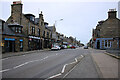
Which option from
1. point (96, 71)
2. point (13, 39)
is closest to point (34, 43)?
point (13, 39)

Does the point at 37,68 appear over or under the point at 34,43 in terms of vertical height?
under

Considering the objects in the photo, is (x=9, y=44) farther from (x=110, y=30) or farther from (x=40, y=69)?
(x=110, y=30)

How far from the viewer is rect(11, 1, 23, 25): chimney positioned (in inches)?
1210

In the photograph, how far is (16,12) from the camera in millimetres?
31156

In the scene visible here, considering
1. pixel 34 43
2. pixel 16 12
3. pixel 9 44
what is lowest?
pixel 9 44

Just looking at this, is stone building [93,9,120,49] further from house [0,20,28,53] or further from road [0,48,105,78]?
road [0,48,105,78]

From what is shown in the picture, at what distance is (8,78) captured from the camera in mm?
6508

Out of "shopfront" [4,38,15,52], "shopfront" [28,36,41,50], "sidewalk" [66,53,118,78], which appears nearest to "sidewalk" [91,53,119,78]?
"sidewalk" [66,53,118,78]

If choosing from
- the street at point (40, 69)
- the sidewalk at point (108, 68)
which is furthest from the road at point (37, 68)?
the sidewalk at point (108, 68)

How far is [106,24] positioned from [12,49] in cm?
3303

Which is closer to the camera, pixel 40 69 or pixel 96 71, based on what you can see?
pixel 96 71

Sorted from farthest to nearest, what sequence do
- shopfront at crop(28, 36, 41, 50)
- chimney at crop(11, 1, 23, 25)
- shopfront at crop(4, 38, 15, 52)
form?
shopfront at crop(28, 36, 41, 50), chimney at crop(11, 1, 23, 25), shopfront at crop(4, 38, 15, 52)

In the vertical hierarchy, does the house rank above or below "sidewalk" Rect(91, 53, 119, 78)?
above

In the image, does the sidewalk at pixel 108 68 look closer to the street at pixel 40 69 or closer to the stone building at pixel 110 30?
the street at pixel 40 69
